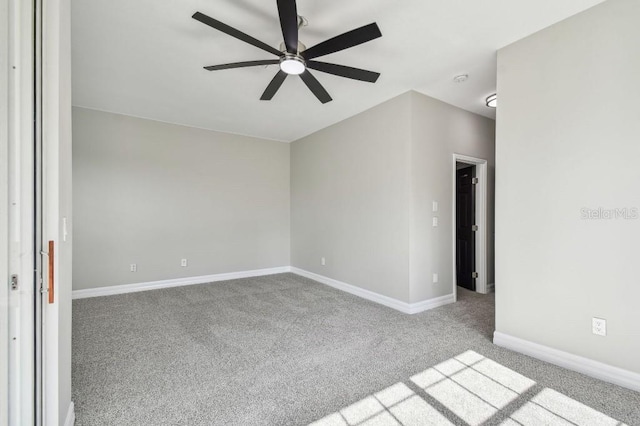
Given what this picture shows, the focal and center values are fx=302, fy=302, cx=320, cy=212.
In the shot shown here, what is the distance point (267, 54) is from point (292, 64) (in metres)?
0.81

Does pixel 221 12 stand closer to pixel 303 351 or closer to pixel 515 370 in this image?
pixel 303 351

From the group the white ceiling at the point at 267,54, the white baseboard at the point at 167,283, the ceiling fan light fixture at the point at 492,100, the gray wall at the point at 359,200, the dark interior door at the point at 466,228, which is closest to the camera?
the white ceiling at the point at 267,54

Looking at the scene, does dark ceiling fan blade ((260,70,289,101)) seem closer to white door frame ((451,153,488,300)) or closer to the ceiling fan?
the ceiling fan

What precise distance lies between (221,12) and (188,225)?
3587 mm

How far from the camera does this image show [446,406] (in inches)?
74.0

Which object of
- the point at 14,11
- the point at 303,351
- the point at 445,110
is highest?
the point at 445,110

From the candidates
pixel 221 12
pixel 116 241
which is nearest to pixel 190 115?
pixel 116 241

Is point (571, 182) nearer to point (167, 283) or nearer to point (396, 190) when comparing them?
point (396, 190)

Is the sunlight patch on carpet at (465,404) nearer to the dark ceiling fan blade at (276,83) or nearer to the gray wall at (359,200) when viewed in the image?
the gray wall at (359,200)

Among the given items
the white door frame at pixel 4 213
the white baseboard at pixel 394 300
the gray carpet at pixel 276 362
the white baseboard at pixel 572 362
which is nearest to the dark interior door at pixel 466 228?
the gray carpet at pixel 276 362

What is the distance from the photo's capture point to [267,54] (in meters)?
2.95

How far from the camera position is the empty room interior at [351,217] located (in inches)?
68.1

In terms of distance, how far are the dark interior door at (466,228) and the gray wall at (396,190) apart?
1.09ft

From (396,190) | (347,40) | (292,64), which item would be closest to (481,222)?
(396,190)
